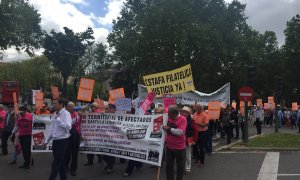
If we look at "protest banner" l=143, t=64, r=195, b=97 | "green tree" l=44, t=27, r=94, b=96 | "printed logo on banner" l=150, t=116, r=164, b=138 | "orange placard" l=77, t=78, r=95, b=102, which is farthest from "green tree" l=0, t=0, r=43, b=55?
"printed logo on banner" l=150, t=116, r=164, b=138

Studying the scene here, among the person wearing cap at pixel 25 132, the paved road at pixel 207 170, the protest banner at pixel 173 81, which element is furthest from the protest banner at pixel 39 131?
Result: the protest banner at pixel 173 81

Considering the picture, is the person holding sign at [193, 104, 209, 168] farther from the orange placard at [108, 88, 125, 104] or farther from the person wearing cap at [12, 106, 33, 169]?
the orange placard at [108, 88, 125, 104]

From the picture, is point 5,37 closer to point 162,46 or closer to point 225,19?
point 162,46

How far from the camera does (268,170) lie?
12.2 m

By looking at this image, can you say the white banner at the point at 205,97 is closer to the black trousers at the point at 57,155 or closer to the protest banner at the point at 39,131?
the protest banner at the point at 39,131

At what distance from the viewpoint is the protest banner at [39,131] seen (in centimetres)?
1216

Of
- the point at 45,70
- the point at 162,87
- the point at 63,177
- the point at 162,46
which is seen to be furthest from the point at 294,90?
the point at 63,177

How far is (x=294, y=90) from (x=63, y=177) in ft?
201

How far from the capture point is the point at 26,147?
12977 millimetres

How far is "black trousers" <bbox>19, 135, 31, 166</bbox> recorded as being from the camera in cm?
1291

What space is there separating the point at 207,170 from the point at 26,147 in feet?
16.6

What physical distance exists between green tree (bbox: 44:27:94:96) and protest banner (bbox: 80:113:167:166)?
6075cm

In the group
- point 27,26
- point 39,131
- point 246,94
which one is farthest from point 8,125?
point 27,26

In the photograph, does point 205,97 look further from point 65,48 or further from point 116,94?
point 65,48
